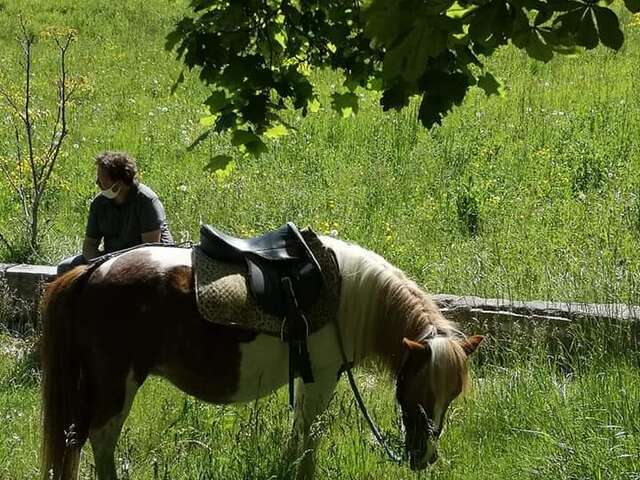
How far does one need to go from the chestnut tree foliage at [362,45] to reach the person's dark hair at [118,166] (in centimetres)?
226

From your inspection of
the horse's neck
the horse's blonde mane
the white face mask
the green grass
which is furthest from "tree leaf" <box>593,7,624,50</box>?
the white face mask

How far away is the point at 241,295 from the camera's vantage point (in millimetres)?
4672

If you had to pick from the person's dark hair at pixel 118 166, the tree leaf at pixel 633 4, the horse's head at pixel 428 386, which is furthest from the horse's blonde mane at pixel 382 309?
the tree leaf at pixel 633 4

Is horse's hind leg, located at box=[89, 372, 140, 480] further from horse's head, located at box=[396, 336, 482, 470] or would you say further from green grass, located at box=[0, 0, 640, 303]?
green grass, located at box=[0, 0, 640, 303]

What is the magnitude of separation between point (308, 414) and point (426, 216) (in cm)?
482

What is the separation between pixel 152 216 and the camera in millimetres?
6551

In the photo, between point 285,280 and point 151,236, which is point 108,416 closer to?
point 285,280

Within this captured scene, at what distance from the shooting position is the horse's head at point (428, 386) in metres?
4.41

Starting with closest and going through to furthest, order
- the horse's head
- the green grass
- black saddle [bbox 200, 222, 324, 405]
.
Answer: the horse's head
black saddle [bbox 200, 222, 324, 405]
the green grass

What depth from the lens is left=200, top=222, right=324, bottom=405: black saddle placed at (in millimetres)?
4645

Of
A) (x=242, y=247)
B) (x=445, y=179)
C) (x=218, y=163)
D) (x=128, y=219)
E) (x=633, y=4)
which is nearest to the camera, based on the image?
(x=633, y=4)

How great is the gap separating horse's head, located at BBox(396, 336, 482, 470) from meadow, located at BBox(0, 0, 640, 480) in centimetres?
25

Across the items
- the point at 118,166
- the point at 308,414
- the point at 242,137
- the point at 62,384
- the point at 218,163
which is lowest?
the point at 308,414

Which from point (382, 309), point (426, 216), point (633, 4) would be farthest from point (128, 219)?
point (633, 4)
